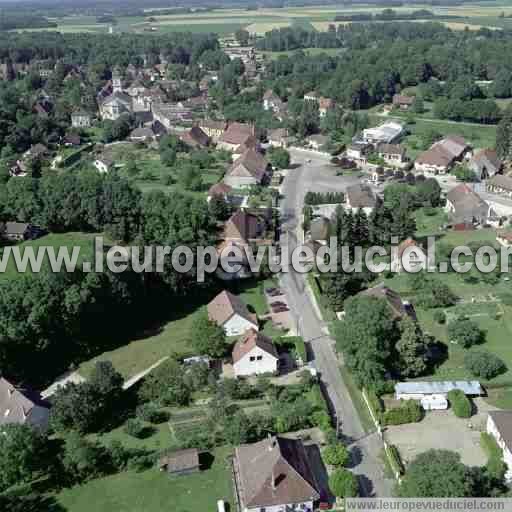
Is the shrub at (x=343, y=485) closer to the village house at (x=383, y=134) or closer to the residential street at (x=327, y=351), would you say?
the residential street at (x=327, y=351)

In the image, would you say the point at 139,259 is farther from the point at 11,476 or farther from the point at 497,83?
the point at 497,83

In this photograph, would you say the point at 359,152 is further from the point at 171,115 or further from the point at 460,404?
the point at 460,404

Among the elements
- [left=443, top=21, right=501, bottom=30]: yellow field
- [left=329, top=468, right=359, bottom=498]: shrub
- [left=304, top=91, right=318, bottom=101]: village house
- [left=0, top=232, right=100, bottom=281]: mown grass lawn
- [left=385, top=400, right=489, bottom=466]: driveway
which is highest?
[left=443, top=21, right=501, bottom=30]: yellow field

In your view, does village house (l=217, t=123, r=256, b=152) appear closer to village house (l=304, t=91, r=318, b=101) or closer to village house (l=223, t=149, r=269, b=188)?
village house (l=223, t=149, r=269, b=188)

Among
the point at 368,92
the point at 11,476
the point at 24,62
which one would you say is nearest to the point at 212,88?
the point at 368,92

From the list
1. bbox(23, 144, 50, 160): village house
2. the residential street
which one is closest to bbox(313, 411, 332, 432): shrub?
the residential street
